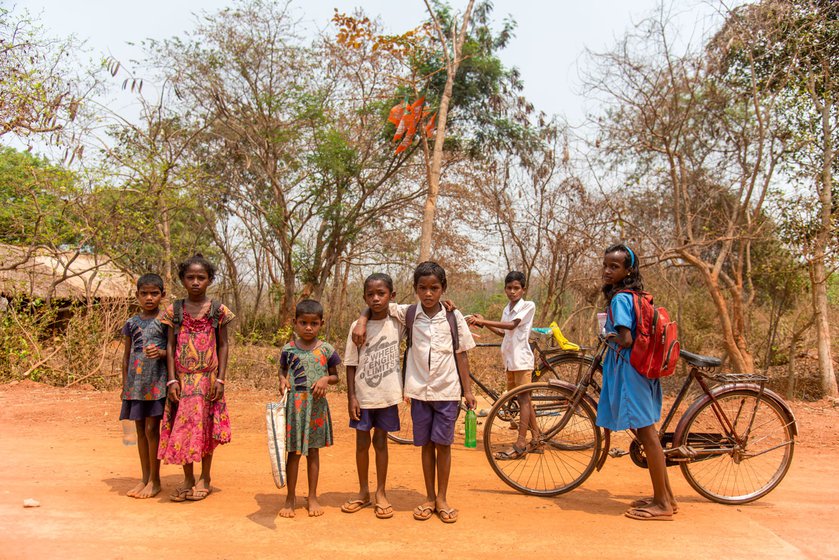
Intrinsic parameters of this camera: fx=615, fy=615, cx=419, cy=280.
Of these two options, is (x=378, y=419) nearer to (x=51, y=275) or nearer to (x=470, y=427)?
(x=470, y=427)

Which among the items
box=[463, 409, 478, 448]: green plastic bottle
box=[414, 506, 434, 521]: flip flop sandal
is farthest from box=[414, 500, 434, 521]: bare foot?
box=[463, 409, 478, 448]: green plastic bottle

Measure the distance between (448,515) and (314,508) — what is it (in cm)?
82

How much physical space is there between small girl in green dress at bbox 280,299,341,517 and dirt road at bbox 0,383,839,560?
283 mm

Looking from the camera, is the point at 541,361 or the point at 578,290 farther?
the point at 578,290

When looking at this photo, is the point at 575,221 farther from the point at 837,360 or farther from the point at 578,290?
the point at 837,360

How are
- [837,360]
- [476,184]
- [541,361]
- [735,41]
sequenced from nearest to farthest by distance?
[541,361] → [735,41] → [837,360] → [476,184]

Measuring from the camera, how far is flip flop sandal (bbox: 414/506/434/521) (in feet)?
12.1

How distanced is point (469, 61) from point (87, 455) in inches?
431

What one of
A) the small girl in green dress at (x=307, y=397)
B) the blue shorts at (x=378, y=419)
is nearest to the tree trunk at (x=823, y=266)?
the blue shorts at (x=378, y=419)

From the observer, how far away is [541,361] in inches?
225

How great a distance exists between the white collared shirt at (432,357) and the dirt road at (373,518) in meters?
0.77

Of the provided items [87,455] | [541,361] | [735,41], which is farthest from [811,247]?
[87,455]

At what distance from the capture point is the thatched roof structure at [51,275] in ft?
32.3

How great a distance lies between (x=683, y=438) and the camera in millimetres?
4055
